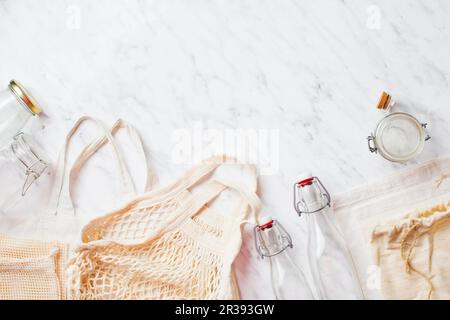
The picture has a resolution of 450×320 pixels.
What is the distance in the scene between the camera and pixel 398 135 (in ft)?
3.38

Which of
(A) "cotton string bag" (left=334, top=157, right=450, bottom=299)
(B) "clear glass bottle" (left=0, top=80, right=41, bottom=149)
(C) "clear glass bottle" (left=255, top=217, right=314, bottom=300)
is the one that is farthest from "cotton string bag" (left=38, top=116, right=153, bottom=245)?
(A) "cotton string bag" (left=334, top=157, right=450, bottom=299)

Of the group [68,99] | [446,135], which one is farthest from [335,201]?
[68,99]

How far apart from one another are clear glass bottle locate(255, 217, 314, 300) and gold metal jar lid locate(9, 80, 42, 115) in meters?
0.55

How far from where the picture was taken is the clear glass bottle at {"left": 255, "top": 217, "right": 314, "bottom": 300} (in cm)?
101

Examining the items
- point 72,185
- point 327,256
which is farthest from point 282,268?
point 72,185

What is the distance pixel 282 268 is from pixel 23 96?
67 cm

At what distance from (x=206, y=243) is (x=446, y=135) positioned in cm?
57

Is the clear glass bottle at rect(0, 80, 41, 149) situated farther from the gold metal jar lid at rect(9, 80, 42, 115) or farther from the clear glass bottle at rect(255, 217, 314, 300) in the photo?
the clear glass bottle at rect(255, 217, 314, 300)

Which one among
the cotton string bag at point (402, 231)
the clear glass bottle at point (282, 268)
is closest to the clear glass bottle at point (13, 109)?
the clear glass bottle at point (282, 268)

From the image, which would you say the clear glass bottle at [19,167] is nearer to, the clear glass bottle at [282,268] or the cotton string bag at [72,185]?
the cotton string bag at [72,185]

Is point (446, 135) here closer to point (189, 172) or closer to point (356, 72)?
point (356, 72)

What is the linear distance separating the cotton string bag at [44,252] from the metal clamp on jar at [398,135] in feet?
1.70

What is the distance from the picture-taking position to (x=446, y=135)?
1.06m

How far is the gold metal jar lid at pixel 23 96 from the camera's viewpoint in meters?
1.06
